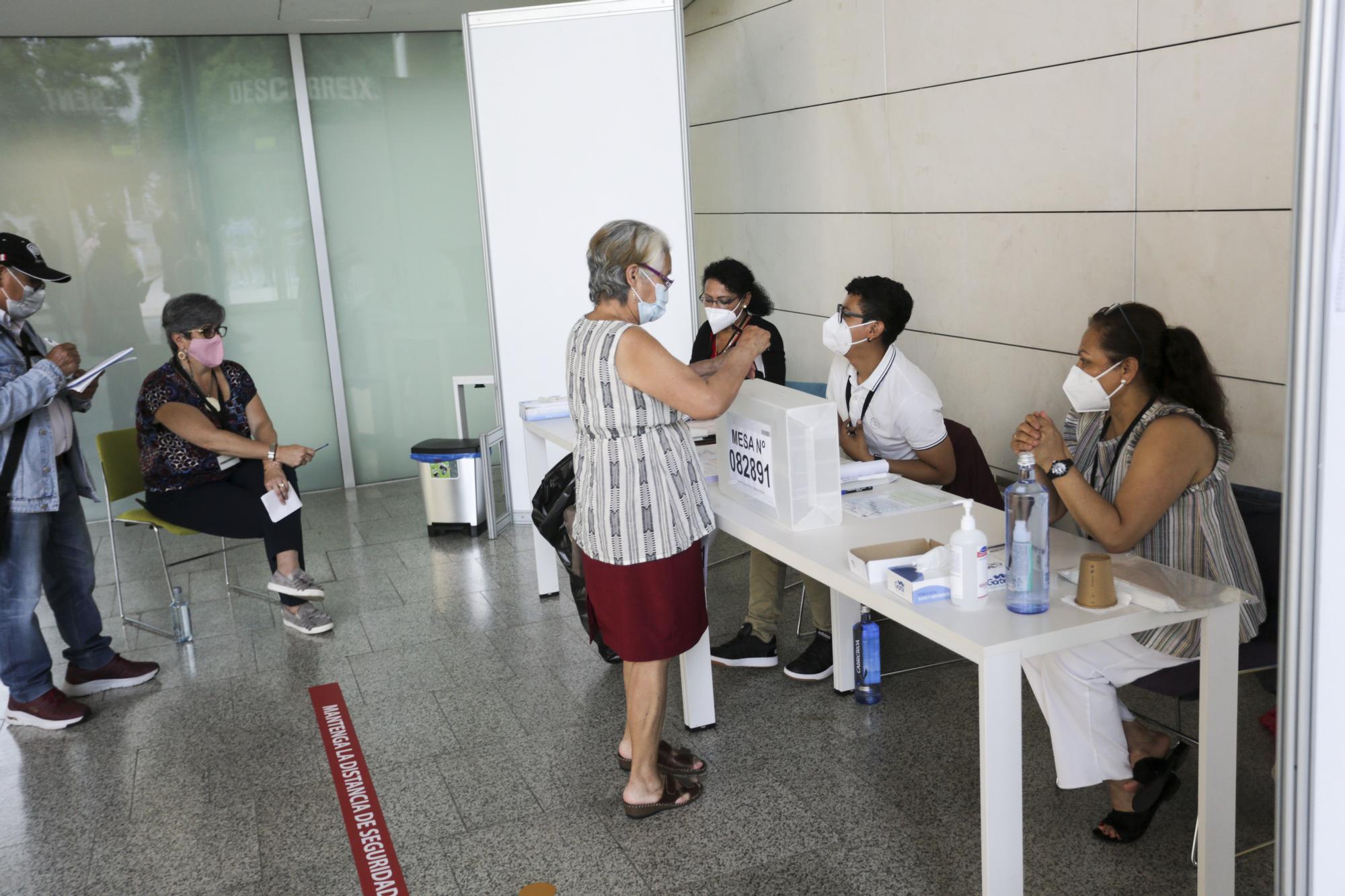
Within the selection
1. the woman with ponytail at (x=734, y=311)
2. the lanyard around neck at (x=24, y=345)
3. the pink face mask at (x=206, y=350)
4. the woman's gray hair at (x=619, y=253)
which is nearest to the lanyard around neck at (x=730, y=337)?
the woman with ponytail at (x=734, y=311)

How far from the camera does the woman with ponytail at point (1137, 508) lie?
239cm

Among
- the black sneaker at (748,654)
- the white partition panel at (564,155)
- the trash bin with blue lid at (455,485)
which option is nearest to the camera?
the black sneaker at (748,654)

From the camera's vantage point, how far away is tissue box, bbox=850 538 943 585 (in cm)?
228

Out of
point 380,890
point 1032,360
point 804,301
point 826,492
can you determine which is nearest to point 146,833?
point 380,890

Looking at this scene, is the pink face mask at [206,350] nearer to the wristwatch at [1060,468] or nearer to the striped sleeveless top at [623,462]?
the striped sleeveless top at [623,462]

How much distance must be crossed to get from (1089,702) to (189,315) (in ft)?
11.1

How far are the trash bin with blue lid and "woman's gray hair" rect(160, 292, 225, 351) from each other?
156cm

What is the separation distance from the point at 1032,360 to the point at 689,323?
1979 mm

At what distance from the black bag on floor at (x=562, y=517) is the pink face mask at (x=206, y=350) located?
60.9 inches

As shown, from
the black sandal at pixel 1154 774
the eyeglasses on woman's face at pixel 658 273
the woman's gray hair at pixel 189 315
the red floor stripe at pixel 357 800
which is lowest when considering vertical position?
the red floor stripe at pixel 357 800

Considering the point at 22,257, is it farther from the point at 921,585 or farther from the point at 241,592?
the point at 921,585

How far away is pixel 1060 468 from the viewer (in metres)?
2.40

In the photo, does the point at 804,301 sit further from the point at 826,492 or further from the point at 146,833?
the point at 146,833

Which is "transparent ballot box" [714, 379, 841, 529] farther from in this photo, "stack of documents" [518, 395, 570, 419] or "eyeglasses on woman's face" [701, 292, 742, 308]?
"stack of documents" [518, 395, 570, 419]
